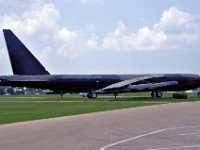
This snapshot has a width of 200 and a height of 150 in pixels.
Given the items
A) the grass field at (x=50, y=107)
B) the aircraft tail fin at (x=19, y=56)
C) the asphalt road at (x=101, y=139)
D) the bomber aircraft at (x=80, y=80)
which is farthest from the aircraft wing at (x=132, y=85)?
the asphalt road at (x=101, y=139)

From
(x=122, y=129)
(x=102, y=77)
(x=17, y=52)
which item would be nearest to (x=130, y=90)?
(x=102, y=77)

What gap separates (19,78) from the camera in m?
67.7

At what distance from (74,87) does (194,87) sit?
2041cm

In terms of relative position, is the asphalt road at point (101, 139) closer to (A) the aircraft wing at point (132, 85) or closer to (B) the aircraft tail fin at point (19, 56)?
(A) the aircraft wing at point (132, 85)

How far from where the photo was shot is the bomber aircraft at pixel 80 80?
68.9 meters

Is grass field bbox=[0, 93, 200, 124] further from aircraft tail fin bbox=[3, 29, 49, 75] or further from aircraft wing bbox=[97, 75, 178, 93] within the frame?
aircraft tail fin bbox=[3, 29, 49, 75]

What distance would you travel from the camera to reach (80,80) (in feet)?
243

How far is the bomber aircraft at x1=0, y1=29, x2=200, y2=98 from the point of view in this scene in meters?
68.9

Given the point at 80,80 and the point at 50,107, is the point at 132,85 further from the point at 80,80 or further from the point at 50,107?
the point at 50,107

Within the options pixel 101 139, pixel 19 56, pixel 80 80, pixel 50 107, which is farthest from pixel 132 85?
pixel 101 139

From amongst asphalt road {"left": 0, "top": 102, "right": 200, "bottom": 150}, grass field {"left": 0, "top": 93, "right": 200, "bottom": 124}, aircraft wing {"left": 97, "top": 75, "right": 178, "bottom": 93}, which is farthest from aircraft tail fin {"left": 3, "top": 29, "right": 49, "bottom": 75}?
asphalt road {"left": 0, "top": 102, "right": 200, "bottom": 150}

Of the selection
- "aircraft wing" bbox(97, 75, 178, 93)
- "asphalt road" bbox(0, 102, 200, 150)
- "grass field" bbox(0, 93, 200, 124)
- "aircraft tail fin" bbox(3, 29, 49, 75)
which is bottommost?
"asphalt road" bbox(0, 102, 200, 150)

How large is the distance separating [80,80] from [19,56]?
1091cm

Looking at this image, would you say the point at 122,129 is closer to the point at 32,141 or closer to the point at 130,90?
the point at 32,141
